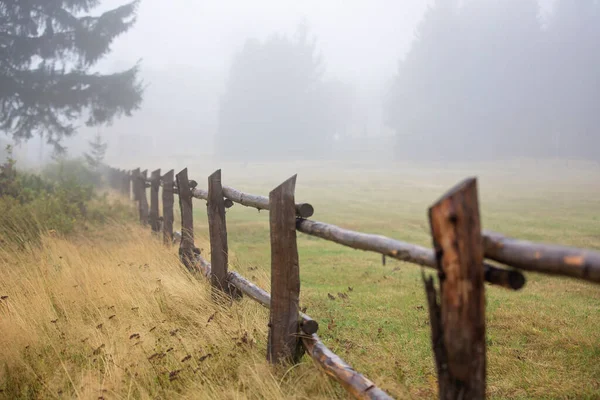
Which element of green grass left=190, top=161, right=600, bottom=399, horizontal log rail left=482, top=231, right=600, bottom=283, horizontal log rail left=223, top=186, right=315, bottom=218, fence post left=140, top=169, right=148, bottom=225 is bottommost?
green grass left=190, top=161, right=600, bottom=399

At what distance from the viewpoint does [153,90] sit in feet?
375

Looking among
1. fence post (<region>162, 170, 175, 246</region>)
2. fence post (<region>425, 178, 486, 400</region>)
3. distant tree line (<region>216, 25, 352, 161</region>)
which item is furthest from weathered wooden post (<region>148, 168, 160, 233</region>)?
distant tree line (<region>216, 25, 352, 161</region>)

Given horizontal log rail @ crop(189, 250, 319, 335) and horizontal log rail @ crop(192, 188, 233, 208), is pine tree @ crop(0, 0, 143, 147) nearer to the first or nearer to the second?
horizontal log rail @ crop(192, 188, 233, 208)

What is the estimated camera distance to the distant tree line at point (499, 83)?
182 feet

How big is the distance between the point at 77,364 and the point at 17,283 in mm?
2106

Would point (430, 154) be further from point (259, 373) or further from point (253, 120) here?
point (259, 373)

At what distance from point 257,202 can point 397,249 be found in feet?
6.94

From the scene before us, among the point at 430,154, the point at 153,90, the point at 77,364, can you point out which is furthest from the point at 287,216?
the point at 153,90

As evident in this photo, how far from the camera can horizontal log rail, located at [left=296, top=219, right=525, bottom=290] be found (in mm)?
1998

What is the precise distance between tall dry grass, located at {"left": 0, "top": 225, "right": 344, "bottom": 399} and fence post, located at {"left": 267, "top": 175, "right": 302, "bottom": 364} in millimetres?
171

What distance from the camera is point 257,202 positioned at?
4504 mm

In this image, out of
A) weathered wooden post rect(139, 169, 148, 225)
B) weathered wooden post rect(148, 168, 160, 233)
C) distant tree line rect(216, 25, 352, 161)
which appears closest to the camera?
weathered wooden post rect(148, 168, 160, 233)

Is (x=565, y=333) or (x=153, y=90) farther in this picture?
(x=153, y=90)

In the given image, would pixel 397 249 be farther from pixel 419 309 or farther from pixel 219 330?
pixel 419 309
